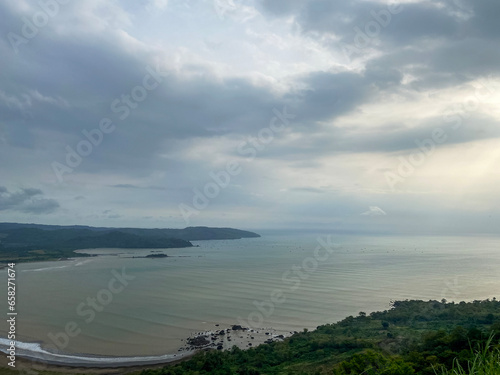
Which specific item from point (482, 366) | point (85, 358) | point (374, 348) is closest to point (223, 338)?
point (85, 358)

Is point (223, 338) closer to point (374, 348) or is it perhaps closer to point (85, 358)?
point (85, 358)

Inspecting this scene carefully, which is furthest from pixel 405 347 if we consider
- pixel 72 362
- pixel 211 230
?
pixel 211 230

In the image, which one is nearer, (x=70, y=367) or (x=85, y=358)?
(x=70, y=367)

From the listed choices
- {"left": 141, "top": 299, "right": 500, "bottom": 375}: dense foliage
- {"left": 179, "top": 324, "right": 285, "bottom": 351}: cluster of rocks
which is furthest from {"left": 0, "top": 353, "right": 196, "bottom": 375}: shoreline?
{"left": 179, "top": 324, "right": 285, "bottom": 351}: cluster of rocks

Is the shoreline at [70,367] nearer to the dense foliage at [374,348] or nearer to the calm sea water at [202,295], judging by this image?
the calm sea water at [202,295]

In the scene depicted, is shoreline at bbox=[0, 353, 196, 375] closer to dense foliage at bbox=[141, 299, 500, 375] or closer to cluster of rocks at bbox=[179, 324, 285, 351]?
dense foliage at bbox=[141, 299, 500, 375]

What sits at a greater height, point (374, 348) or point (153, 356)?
point (374, 348)

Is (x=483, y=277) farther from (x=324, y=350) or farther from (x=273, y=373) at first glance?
(x=273, y=373)
